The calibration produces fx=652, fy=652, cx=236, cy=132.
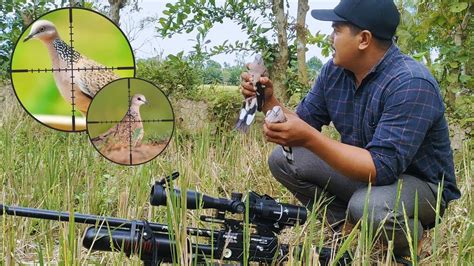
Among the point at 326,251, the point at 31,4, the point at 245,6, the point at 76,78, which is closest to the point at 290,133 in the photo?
the point at 326,251

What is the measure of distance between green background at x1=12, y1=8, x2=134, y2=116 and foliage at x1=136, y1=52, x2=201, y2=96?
2377mm

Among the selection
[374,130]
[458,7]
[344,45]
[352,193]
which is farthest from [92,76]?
[458,7]

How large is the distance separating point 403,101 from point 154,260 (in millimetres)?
920

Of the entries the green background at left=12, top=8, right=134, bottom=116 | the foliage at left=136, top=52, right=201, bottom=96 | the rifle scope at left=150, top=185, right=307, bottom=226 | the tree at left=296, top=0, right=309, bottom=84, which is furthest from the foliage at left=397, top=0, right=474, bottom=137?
the green background at left=12, top=8, right=134, bottom=116

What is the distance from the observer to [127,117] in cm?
144

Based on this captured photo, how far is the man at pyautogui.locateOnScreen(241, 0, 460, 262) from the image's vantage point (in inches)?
78.7

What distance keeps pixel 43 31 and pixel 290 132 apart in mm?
759

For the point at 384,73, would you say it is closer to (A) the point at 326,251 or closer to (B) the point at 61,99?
(A) the point at 326,251

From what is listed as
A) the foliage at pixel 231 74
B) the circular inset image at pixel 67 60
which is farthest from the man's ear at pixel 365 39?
the foliage at pixel 231 74

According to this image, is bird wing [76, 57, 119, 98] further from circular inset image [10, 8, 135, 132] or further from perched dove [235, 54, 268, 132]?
perched dove [235, 54, 268, 132]

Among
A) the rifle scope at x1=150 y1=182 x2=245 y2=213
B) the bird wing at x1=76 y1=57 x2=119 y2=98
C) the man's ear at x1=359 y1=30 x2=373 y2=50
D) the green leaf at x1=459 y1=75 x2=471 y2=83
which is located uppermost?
the man's ear at x1=359 y1=30 x2=373 y2=50

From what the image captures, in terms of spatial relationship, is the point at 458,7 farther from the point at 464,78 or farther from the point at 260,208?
the point at 260,208

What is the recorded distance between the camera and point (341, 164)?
1.98 metres


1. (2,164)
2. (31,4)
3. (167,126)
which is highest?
(31,4)
